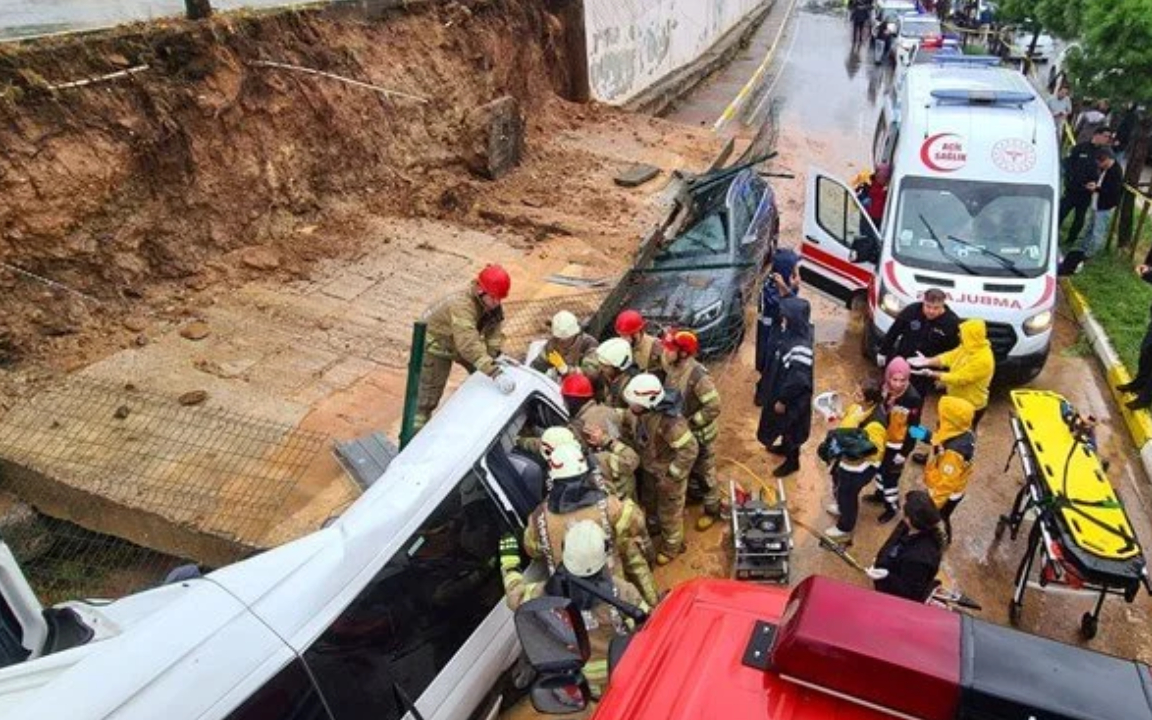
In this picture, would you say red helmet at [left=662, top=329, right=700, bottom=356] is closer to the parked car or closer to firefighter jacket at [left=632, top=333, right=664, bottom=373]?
firefighter jacket at [left=632, top=333, right=664, bottom=373]

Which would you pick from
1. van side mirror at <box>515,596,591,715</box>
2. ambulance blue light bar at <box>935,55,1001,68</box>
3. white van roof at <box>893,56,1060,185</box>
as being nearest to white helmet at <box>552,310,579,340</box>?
van side mirror at <box>515,596,591,715</box>

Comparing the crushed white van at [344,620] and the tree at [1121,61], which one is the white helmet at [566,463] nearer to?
the crushed white van at [344,620]

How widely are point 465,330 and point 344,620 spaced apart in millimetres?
3192

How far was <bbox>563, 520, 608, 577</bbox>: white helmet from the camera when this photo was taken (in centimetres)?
389

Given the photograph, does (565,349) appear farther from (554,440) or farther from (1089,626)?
(1089,626)

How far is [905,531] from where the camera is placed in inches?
204

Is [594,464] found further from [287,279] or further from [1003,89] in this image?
[1003,89]

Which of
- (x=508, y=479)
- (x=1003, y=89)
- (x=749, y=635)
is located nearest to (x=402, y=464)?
(x=508, y=479)

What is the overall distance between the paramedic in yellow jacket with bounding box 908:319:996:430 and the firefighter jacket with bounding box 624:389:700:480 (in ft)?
7.96

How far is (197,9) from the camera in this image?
8.62 meters

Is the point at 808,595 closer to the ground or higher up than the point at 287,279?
higher up

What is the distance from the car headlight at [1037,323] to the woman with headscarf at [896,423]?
7.77ft

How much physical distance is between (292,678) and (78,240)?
19.3ft

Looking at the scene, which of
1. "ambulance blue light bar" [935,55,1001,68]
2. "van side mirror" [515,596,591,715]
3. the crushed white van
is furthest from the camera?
"ambulance blue light bar" [935,55,1001,68]
